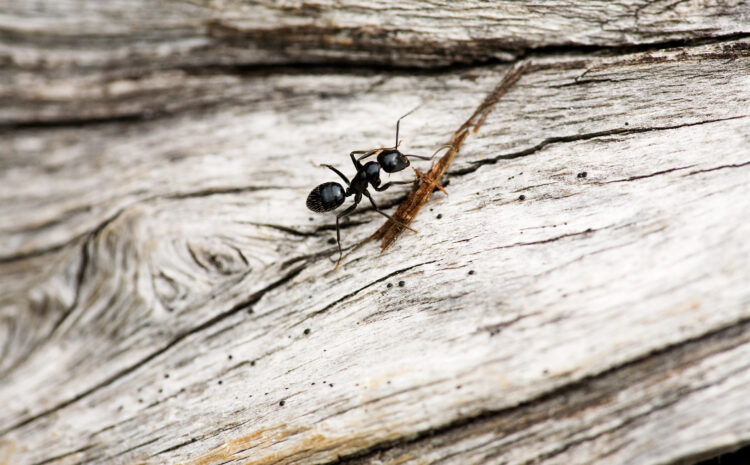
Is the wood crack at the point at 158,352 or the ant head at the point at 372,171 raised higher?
the ant head at the point at 372,171

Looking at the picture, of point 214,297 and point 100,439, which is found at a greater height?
point 214,297

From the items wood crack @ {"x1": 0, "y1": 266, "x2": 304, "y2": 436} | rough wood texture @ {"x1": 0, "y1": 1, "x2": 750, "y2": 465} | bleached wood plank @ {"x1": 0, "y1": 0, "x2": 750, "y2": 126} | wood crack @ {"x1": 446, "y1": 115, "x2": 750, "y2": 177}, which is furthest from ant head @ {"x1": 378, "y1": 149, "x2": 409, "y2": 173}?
wood crack @ {"x1": 0, "y1": 266, "x2": 304, "y2": 436}

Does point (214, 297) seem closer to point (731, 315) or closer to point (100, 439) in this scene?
point (100, 439)

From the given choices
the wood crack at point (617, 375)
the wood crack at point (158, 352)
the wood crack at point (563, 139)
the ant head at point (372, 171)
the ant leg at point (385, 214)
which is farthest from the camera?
the ant head at point (372, 171)

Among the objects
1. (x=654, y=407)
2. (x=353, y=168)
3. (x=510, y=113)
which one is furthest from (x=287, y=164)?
(x=654, y=407)

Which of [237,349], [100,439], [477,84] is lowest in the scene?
[100,439]

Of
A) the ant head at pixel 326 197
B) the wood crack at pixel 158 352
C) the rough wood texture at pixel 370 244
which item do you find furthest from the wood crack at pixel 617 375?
the ant head at pixel 326 197

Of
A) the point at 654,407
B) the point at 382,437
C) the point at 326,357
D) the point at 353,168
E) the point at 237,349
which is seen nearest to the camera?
the point at 654,407

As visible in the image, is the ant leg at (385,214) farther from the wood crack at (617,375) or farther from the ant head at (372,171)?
the wood crack at (617,375)
